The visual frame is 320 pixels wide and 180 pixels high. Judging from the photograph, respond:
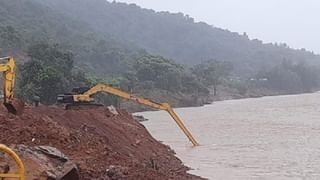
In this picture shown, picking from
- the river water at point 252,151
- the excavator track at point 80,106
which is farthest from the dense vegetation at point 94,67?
the excavator track at point 80,106

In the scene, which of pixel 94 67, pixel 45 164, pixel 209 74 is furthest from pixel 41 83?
pixel 209 74

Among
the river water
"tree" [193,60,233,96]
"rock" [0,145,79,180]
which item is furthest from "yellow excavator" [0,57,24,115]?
"tree" [193,60,233,96]

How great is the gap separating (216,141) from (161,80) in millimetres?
69796

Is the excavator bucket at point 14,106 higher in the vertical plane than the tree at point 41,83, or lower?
higher

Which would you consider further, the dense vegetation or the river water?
the dense vegetation

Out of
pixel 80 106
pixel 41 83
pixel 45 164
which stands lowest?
pixel 41 83

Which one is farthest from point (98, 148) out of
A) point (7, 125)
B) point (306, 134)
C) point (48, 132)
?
point (306, 134)

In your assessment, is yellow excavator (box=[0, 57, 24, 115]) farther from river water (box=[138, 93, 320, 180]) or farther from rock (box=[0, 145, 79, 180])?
river water (box=[138, 93, 320, 180])

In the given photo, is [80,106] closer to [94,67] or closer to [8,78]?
[8,78]

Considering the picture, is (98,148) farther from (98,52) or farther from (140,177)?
(98,52)

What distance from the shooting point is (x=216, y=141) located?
36.9m

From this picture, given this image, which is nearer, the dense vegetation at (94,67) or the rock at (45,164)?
the rock at (45,164)

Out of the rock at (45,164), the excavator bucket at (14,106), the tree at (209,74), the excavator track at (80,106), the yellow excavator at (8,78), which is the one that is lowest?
the tree at (209,74)

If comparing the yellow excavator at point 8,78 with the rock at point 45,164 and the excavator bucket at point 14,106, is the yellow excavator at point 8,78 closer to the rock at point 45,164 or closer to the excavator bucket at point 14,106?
the excavator bucket at point 14,106
